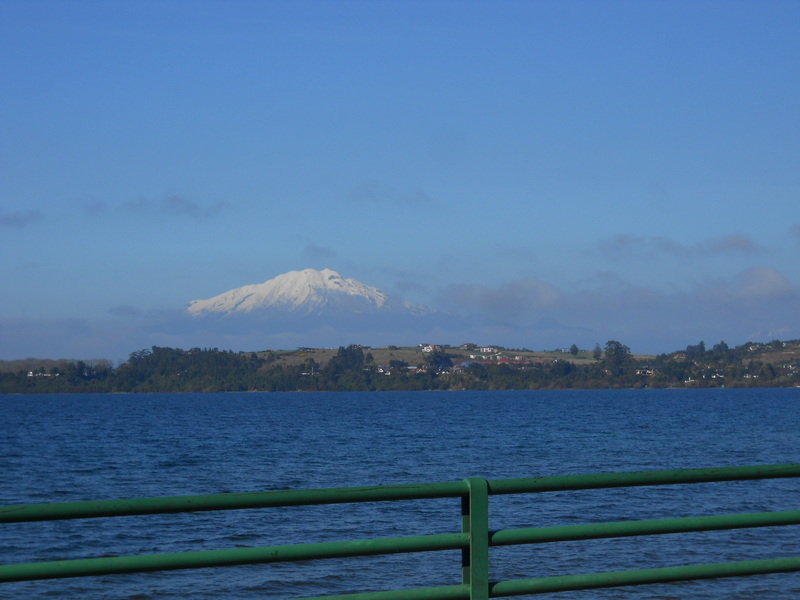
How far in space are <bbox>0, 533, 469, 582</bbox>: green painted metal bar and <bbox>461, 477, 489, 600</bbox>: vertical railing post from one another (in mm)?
48

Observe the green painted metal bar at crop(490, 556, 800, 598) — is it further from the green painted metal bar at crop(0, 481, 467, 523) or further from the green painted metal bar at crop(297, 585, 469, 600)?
the green painted metal bar at crop(0, 481, 467, 523)

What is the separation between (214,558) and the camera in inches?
153

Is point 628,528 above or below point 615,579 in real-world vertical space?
above

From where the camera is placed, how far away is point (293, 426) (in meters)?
95.2

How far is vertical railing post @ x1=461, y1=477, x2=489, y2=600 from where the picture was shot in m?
4.22

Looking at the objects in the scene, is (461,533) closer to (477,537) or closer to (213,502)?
(477,537)

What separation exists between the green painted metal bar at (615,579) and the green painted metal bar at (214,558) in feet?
1.08

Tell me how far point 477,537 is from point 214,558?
116cm

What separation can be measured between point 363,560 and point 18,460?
4418 cm

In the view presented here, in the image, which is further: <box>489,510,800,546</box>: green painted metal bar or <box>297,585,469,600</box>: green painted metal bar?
<box>489,510,800,546</box>: green painted metal bar

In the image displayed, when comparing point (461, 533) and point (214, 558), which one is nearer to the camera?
point (214, 558)

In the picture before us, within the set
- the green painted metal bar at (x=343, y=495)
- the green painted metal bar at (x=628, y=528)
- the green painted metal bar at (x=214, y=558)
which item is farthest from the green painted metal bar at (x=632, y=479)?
the green painted metal bar at (x=214, y=558)

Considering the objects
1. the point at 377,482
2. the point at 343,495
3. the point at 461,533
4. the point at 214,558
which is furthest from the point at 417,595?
the point at 377,482

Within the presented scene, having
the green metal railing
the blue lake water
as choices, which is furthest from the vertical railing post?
the blue lake water
